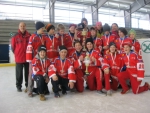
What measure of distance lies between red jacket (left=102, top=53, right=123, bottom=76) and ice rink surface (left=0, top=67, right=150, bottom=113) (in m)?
0.36

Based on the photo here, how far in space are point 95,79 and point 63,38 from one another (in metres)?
0.96

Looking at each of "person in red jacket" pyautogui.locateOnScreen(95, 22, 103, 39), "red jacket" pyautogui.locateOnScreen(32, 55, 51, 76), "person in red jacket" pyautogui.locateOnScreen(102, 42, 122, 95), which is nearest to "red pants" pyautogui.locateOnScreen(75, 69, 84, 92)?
"person in red jacket" pyautogui.locateOnScreen(102, 42, 122, 95)

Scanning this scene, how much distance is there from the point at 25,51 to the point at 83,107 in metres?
1.47

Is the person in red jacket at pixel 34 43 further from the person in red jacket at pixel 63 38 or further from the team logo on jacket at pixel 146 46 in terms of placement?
the team logo on jacket at pixel 146 46

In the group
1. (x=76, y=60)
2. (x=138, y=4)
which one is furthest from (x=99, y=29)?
(x=138, y=4)

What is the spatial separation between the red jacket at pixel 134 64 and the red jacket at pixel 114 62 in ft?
0.36

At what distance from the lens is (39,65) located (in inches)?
96.8

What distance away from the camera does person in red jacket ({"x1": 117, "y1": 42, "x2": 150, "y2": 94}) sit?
2.49m

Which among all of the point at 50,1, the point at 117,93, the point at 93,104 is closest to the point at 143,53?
the point at 117,93

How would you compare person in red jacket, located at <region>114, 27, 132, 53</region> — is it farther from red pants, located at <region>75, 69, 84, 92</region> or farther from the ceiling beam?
the ceiling beam

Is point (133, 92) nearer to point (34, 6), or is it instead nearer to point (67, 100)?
point (67, 100)

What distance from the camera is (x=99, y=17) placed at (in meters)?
14.2

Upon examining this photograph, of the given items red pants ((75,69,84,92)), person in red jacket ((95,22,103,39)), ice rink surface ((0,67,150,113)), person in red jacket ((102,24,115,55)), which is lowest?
ice rink surface ((0,67,150,113))

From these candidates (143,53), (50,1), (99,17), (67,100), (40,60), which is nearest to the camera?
(67,100)
